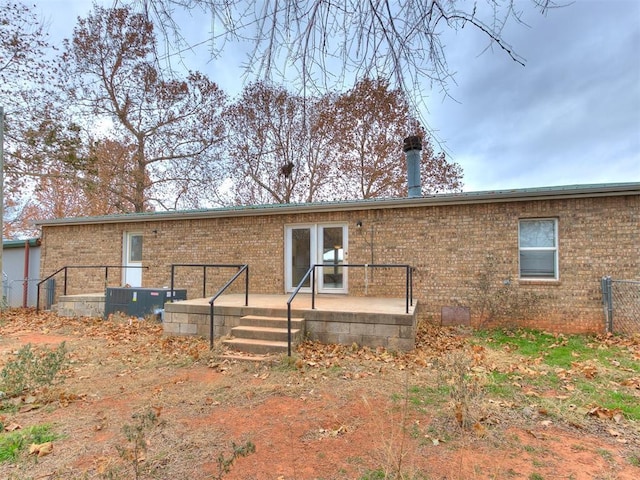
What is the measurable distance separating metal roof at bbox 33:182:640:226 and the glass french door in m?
0.57

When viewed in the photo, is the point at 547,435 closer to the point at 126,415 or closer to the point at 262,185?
the point at 126,415

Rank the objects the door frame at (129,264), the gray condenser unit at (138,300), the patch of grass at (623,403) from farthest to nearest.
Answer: the door frame at (129,264) → the gray condenser unit at (138,300) → the patch of grass at (623,403)

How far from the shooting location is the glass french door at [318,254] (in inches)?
Result: 355

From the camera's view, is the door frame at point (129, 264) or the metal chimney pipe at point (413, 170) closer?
the metal chimney pipe at point (413, 170)

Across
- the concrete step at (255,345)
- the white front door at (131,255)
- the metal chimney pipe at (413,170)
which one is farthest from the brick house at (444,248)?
the metal chimney pipe at (413,170)

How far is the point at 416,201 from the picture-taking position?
8133mm

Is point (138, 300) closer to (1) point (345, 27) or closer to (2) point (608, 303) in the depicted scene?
(1) point (345, 27)

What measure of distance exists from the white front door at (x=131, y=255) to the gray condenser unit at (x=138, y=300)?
5.20 ft

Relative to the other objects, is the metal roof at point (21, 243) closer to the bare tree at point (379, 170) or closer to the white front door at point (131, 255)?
the white front door at point (131, 255)

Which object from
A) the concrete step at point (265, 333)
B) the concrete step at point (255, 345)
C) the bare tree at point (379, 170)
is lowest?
the concrete step at point (255, 345)

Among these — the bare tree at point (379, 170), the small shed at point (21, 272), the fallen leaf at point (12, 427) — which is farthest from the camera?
the bare tree at point (379, 170)

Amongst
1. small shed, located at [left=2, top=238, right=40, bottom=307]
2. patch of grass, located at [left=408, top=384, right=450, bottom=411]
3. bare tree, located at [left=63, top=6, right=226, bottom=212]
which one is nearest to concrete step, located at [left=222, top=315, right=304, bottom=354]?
patch of grass, located at [left=408, top=384, right=450, bottom=411]

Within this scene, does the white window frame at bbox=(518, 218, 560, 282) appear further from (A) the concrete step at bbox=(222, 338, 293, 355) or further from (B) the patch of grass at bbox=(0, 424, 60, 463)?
(B) the patch of grass at bbox=(0, 424, 60, 463)

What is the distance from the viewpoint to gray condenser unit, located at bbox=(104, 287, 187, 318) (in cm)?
876
